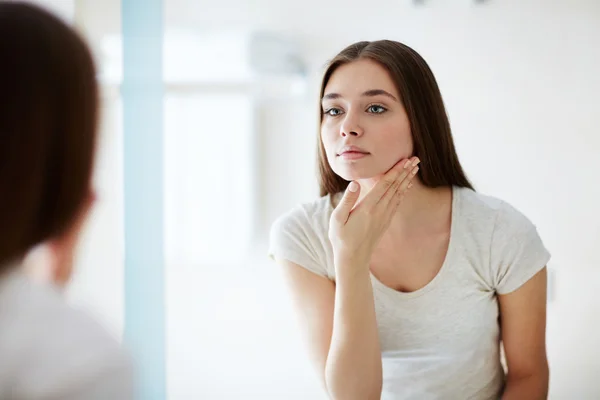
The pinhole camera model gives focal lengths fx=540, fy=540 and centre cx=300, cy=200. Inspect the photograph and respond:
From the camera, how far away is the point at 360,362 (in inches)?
32.6

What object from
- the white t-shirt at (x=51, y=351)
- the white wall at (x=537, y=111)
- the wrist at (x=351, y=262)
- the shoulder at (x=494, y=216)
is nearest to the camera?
the white t-shirt at (x=51, y=351)

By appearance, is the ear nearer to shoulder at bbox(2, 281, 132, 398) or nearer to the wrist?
shoulder at bbox(2, 281, 132, 398)

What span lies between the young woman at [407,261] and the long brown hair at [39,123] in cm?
47

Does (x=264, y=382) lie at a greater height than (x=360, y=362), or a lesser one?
lesser

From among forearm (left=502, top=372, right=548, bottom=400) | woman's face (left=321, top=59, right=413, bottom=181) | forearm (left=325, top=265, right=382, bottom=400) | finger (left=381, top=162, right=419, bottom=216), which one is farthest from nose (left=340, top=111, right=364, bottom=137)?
forearm (left=502, top=372, right=548, bottom=400)

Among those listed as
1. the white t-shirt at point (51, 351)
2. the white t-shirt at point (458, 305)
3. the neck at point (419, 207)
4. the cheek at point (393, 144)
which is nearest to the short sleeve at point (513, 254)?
the white t-shirt at point (458, 305)

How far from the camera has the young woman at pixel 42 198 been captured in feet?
1.32

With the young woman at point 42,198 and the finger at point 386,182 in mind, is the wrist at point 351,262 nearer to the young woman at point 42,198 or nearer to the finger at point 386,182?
the finger at point 386,182

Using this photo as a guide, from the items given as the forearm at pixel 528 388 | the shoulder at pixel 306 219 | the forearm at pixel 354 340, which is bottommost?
the forearm at pixel 528 388

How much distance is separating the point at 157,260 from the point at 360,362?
351 mm

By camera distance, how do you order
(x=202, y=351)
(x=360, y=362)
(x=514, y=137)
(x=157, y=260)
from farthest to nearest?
(x=202, y=351) < (x=514, y=137) < (x=360, y=362) < (x=157, y=260)

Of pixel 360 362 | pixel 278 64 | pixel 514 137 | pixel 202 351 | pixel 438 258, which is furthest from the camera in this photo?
pixel 202 351

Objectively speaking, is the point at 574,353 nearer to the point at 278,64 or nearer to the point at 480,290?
the point at 480,290

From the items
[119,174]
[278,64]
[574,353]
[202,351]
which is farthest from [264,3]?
[574,353]
